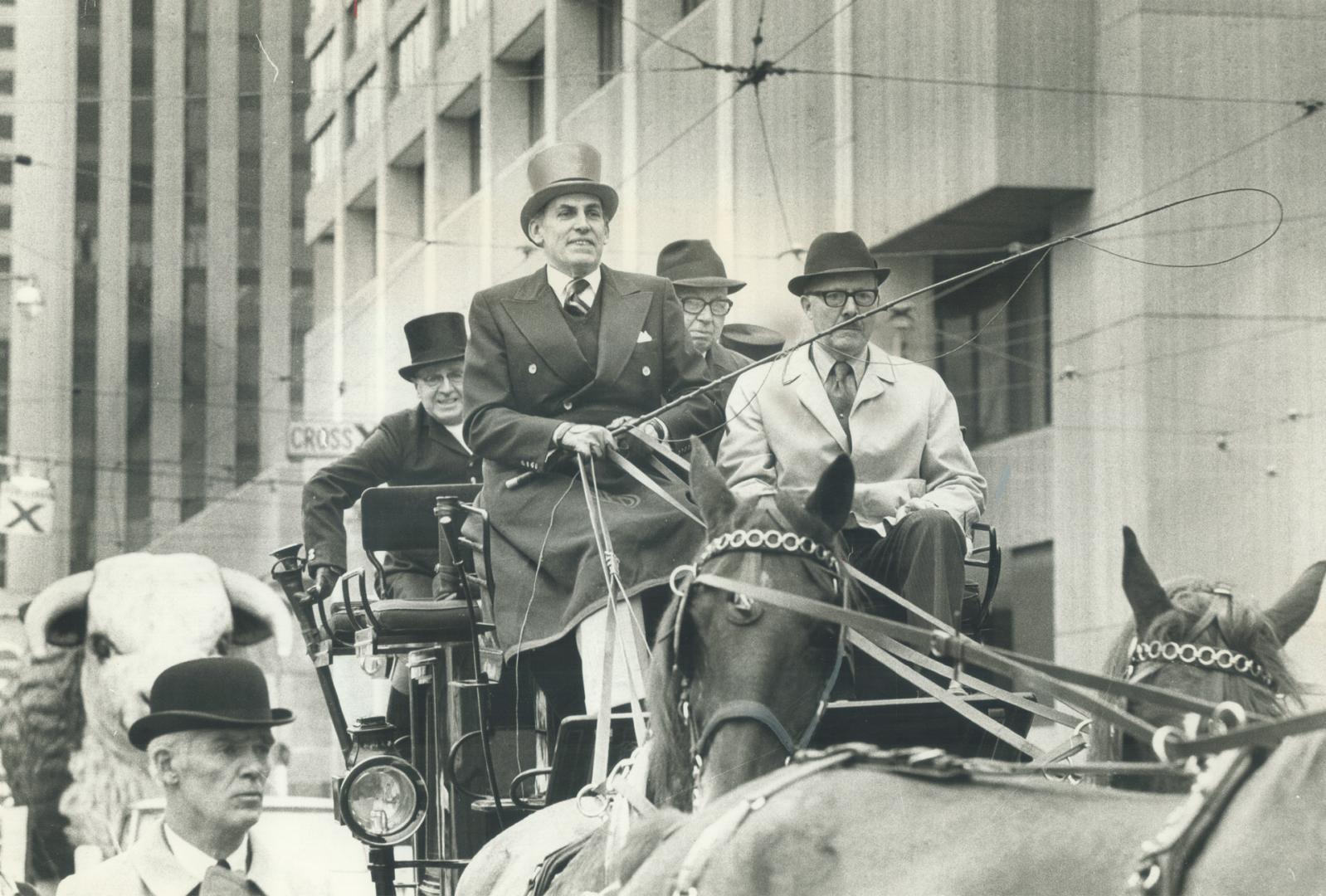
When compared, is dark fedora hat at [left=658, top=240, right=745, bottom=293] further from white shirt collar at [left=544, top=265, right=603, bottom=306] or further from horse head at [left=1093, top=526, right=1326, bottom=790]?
horse head at [left=1093, top=526, right=1326, bottom=790]

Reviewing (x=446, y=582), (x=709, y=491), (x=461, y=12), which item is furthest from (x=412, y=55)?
(x=709, y=491)

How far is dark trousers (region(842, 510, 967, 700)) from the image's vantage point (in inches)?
146

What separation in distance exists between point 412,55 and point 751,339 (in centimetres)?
251

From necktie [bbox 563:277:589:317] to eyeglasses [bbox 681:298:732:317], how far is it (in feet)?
5.64

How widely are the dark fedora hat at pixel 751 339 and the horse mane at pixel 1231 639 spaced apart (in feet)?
10.8

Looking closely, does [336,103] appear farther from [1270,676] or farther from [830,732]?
[1270,676]

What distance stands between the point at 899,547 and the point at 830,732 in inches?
18.7

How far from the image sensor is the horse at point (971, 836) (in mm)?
1829

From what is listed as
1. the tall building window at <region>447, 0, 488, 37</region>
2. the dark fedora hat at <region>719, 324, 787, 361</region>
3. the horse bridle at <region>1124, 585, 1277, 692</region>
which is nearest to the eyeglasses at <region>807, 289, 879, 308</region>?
the horse bridle at <region>1124, 585, 1277, 692</region>

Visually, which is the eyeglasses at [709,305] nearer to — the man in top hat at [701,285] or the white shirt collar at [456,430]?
the man in top hat at [701,285]

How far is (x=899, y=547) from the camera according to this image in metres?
3.77

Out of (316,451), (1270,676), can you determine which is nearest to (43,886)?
(316,451)

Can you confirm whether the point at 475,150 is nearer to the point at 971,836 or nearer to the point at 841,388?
the point at 841,388

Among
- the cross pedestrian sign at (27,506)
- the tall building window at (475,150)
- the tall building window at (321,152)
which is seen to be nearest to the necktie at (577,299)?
the tall building window at (475,150)
